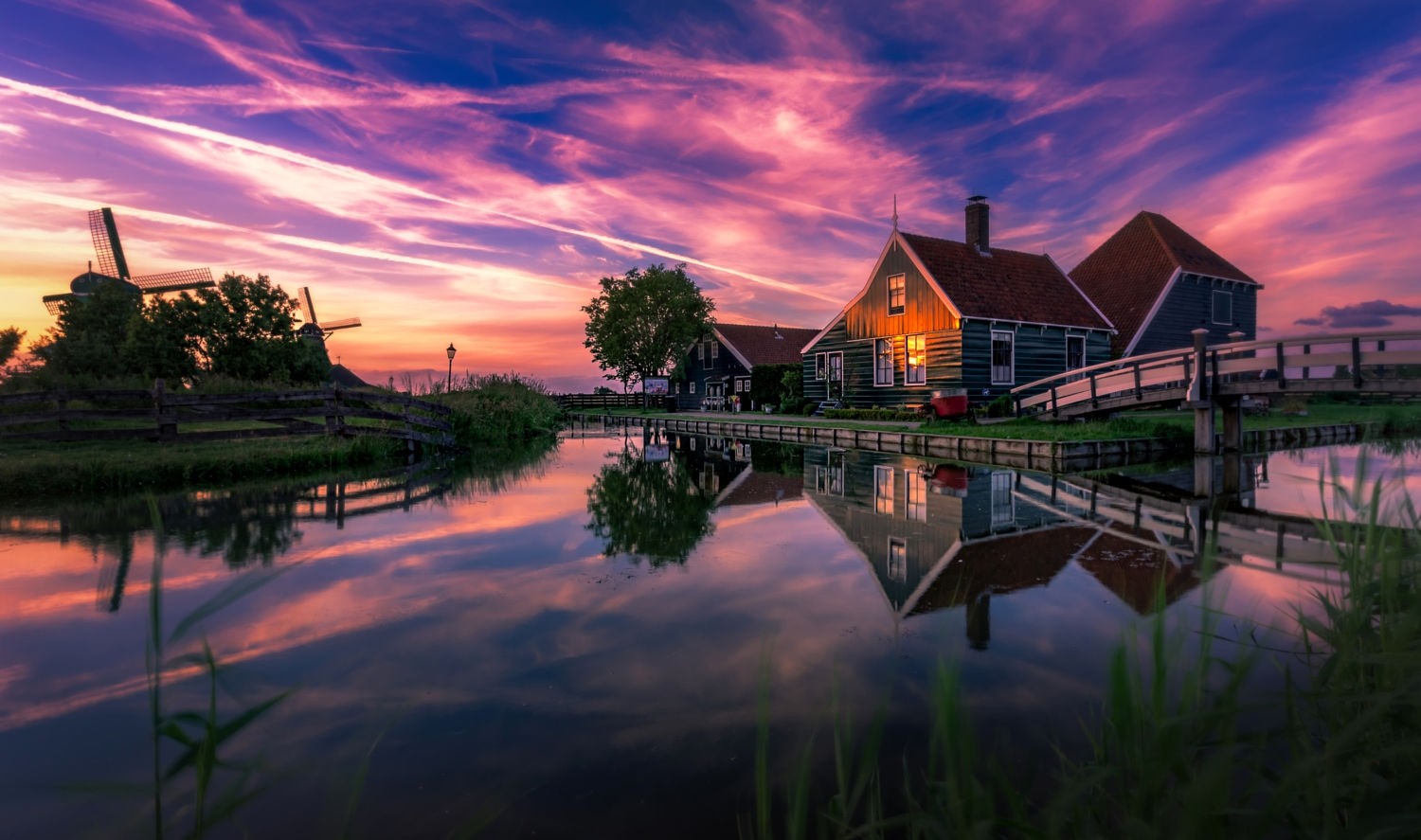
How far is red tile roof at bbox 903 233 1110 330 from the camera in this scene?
25672 millimetres

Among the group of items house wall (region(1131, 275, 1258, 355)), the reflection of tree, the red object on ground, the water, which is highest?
house wall (region(1131, 275, 1258, 355))

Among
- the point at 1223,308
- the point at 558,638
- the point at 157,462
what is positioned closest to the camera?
the point at 558,638

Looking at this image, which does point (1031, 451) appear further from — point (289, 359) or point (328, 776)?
point (289, 359)

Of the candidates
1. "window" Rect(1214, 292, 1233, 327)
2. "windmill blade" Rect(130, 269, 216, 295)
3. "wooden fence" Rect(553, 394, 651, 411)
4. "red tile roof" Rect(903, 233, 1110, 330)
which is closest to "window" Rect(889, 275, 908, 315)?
"red tile roof" Rect(903, 233, 1110, 330)

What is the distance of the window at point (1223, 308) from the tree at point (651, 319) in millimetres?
32418

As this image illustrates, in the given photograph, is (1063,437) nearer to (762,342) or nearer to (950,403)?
(950,403)

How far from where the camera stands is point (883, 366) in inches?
1129

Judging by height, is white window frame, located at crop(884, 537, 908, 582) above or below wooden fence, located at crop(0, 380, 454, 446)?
below

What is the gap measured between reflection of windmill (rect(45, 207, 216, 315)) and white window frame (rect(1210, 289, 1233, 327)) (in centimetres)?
5160

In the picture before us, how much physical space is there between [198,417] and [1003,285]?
89.1 ft

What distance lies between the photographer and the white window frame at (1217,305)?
2997cm

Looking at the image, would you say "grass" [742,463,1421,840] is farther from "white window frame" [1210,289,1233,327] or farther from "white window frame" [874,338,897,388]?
"white window frame" [1210,289,1233,327]

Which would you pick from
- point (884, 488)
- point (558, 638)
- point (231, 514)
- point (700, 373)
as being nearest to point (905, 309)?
point (884, 488)

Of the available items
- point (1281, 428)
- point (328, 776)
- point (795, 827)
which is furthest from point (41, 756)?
point (1281, 428)
